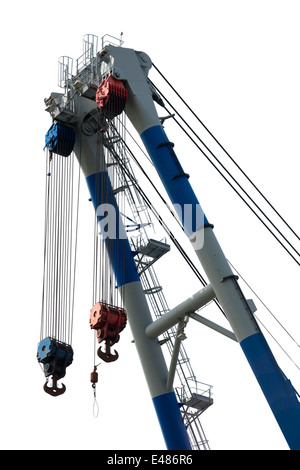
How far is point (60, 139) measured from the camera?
2562cm

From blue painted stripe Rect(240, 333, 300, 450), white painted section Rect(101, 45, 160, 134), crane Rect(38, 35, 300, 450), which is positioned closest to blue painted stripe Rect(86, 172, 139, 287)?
crane Rect(38, 35, 300, 450)

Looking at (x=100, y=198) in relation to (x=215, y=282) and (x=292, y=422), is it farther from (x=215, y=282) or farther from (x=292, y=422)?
(x=292, y=422)

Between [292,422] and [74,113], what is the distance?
12993 millimetres

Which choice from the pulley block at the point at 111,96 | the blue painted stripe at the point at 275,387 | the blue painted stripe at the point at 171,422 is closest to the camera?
the blue painted stripe at the point at 275,387

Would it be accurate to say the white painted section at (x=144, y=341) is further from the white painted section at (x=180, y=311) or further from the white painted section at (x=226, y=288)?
the white painted section at (x=226, y=288)

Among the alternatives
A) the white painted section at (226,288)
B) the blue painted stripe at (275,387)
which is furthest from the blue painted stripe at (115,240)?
the blue painted stripe at (275,387)

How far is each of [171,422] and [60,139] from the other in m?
10.4

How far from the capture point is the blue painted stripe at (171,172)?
21.6m

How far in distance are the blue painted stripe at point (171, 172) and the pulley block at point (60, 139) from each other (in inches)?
140

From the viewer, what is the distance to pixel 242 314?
20109mm

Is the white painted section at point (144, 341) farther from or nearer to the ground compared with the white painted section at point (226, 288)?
farther from the ground

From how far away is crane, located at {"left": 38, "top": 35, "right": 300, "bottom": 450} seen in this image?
789 inches
